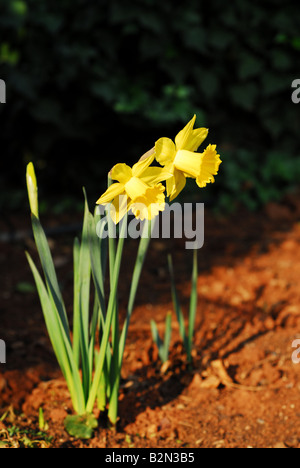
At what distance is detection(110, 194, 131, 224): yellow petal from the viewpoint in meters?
1.29

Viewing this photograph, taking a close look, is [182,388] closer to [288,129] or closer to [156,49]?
[156,49]

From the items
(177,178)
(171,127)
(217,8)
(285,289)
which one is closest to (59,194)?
(171,127)

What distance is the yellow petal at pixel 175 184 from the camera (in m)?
1.32

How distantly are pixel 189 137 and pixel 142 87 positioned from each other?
271 cm

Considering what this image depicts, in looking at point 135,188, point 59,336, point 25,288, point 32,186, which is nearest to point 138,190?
point 135,188

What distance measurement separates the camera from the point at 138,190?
1.25 m

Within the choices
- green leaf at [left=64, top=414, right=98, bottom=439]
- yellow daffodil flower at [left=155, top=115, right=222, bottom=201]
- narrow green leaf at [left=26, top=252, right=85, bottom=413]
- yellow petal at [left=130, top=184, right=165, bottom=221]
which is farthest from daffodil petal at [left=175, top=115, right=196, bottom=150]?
green leaf at [left=64, top=414, right=98, bottom=439]

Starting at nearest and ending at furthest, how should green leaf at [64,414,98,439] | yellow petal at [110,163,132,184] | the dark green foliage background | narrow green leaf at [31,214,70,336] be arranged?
yellow petal at [110,163,132,184], narrow green leaf at [31,214,70,336], green leaf at [64,414,98,439], the dark green foliage background

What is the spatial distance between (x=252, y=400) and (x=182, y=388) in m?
0.22

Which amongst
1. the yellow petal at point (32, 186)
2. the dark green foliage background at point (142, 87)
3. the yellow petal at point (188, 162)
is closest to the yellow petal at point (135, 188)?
the yellow petal at point (188, 162)

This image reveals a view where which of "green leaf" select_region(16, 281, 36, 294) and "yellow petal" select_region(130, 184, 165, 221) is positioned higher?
"yellow petal" select_region(130, 184, 165, 221)

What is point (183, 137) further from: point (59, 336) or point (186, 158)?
point (59, 336)

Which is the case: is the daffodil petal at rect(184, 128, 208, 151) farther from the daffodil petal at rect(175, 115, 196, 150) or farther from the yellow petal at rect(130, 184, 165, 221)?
the yellow petal at rect(130, 184, 165, 221)

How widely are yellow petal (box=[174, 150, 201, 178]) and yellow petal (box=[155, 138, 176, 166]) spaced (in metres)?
0.01
